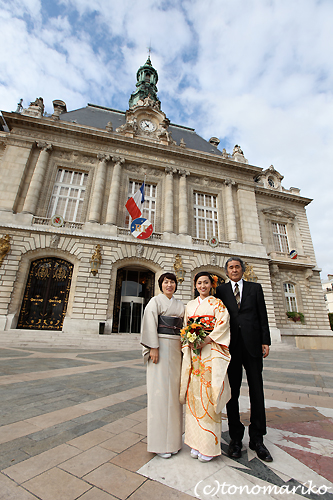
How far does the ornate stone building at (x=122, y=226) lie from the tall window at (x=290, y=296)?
0.08 meters

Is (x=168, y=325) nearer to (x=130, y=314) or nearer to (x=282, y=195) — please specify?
(x=130, y=314)

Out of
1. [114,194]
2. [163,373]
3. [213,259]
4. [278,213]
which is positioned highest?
[278,213]

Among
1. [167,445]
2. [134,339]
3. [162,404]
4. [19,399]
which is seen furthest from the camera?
[134,339]

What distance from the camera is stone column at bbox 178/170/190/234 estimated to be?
17.3 meters

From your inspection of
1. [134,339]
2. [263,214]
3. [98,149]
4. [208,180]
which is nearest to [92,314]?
[134,339]

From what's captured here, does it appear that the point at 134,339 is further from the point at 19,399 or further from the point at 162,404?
the point at 162,404

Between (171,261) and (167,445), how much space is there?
13.9m

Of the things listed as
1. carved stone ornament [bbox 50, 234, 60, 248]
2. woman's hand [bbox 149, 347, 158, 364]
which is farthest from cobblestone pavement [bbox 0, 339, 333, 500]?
carved stone ornament [bbox 50, 234, 60, 248]

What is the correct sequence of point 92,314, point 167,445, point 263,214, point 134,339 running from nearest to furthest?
point 167,445
point 134,339
point 92,314
point 263,214

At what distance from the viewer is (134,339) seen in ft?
40.7

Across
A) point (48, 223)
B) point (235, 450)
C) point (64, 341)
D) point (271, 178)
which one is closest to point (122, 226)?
point (48, 223)

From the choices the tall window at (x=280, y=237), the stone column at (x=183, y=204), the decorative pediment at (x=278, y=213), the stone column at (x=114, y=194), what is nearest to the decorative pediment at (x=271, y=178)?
the decorative pediment at (x=278, y=213)

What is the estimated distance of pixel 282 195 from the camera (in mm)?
22172

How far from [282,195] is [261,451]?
77.1ft
